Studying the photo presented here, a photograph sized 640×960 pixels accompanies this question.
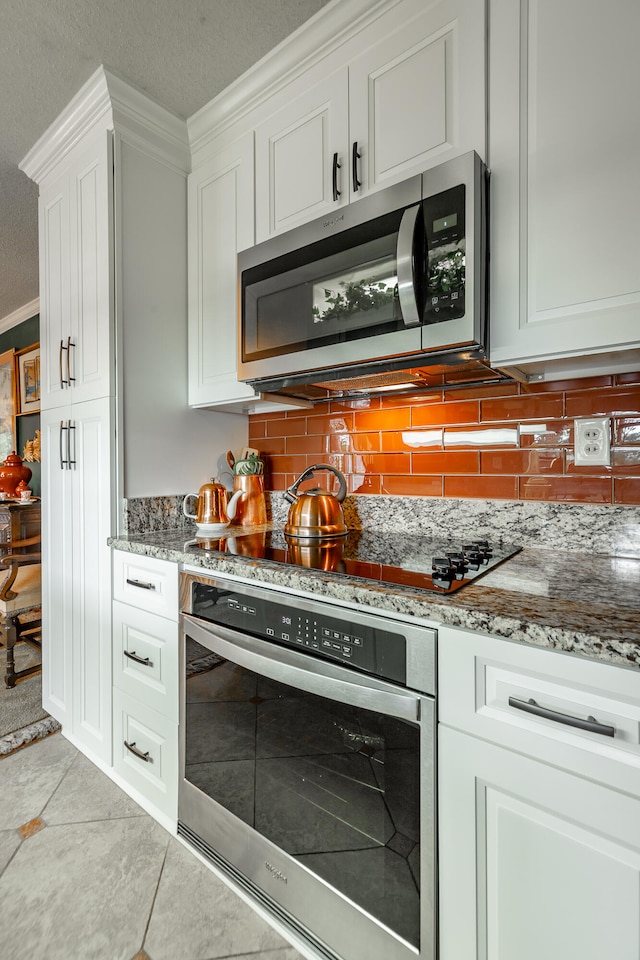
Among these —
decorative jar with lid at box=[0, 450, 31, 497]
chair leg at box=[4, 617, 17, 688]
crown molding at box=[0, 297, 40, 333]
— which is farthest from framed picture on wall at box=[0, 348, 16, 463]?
chair leg at box=[4, 617, 17, 688]

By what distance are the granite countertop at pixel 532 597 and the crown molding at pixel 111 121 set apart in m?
1.59

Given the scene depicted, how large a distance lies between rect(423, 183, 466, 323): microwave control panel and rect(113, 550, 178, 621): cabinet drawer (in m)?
1.05

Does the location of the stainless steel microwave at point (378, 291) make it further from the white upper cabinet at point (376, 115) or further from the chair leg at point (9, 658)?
the chair leg at point (9, 658)

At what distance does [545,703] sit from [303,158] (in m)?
1.62

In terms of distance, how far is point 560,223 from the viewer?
3.49 feet

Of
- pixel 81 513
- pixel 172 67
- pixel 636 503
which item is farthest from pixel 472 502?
pixel 172 67

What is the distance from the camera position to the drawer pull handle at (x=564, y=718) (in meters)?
0.70

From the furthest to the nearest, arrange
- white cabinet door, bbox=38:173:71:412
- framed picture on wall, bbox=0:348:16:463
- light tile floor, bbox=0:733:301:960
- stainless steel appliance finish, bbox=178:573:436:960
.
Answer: framed picture on wall, bbox=0:348:16:463 → white cabinet door, bbox=38:173:71:412 → light tile floor, bbox=0:733:301:960 → stainless steel appliance finish, bbox=178:573:436:960

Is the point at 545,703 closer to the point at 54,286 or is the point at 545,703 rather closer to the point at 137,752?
the point at 137,752

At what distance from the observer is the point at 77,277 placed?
1844mm

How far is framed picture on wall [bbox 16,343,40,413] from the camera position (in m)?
4.01

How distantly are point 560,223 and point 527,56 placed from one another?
1.35ft

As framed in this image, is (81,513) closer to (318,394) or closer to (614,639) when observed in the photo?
(318,394)

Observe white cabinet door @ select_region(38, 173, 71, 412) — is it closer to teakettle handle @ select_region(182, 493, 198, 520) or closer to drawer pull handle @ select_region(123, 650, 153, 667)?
teakettle handle @ select_region(182, 493, 198, 520)
